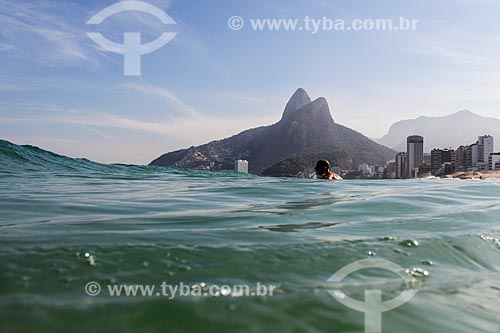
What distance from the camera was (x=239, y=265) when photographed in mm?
2865

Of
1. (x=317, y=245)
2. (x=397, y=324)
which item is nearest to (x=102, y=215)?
(x=317, y=245)

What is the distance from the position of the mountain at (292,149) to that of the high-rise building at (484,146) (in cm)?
2770

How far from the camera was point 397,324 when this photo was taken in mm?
2107

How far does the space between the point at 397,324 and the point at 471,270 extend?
134 cm

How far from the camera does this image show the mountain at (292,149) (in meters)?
83.4

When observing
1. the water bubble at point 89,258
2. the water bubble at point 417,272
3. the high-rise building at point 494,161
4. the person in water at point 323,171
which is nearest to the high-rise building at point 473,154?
the high-rise building at point 494,161

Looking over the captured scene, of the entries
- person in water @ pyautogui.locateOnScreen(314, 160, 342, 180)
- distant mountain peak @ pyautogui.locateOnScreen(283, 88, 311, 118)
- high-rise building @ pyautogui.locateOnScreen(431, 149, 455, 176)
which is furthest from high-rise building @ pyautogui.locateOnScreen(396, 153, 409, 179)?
distant mountain peak @ pyautogui.locateOnScreen(283, 88, 311, 118)

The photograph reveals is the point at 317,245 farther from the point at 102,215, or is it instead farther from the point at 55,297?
the point at 102,215

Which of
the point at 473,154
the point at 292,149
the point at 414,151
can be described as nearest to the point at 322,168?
the point at 473,154

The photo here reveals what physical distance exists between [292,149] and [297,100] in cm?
4563

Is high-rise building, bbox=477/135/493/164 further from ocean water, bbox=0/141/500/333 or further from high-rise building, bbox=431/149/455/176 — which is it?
ocean water, bbox=0/141/500/333

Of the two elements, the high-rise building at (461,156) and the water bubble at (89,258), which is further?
the high-rise building at (461,156)

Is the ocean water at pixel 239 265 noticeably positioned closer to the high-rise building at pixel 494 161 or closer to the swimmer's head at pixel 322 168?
the swimmer's head at pixel 322 168

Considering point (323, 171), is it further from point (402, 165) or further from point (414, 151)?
point (414, 151)
